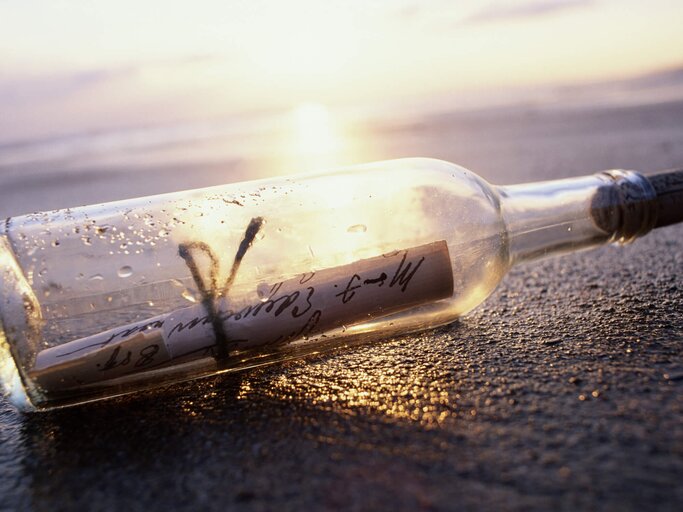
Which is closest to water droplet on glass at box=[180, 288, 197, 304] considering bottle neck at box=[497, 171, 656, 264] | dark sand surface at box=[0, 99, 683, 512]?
dark sand surface at box=[0, 99, 683, 512]

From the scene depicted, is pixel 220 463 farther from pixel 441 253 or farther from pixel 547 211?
pixel 547 211

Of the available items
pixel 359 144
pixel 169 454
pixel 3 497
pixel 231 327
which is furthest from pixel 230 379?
pixel 359 144

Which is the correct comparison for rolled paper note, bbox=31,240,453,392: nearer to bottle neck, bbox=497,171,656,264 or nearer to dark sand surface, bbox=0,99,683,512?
dark sand surface, bbox=0,99,683,512

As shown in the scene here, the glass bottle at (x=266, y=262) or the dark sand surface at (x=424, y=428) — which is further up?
the glass bottle at (x=266, y=262)

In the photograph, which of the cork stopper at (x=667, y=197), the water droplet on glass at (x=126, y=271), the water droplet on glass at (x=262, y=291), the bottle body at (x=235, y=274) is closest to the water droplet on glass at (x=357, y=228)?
the bottle body at (x=235, y=274)

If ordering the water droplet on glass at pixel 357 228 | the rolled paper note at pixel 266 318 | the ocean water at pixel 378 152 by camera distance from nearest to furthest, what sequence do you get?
the rolled paper note at pixel 266 318 → the water droplet on glass at pixel 357 228 → the ocean water at pixel 378 152

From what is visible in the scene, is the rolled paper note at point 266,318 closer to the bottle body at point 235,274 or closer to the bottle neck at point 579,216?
the bottle body at point 235,274

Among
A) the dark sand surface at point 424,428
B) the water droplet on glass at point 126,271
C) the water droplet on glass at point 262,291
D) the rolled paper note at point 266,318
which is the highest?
the water droplet on glass at point 126,271
